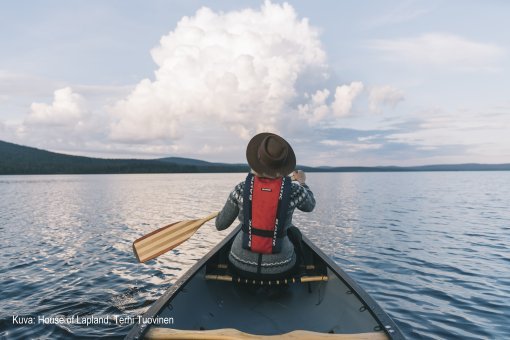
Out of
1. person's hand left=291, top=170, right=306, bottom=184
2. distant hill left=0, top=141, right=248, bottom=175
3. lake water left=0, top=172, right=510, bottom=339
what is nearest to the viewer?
person's hand left=291, top=170, right=306, bottom=184

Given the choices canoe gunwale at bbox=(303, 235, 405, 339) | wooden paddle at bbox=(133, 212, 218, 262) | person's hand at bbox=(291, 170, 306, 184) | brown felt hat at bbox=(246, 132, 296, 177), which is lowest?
canoe gunwale at bbox=(303, 235, 405, 339)

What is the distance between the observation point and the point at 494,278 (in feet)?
33.7

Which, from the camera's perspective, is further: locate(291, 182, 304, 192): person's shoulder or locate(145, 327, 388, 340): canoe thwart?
locate(291, 182, 304, 192): person's shoulder

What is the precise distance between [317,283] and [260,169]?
2.48 metres

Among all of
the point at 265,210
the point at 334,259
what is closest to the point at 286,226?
the point at 265,210

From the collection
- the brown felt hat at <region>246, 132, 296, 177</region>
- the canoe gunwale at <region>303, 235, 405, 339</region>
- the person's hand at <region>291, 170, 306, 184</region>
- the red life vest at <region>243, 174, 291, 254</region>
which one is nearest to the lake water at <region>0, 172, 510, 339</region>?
the canoe gunwale at <region>303, 235, 405, 339</region>

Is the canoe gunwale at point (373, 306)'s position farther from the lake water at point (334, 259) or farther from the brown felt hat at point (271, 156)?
the lake water at point (334, 259)

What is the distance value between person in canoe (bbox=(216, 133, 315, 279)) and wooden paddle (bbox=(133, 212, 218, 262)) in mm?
1866

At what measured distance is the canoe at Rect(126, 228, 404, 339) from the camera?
170 inches

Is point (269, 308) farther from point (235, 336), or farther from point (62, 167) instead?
point (62, 167)

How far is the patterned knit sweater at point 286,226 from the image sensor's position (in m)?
4.80

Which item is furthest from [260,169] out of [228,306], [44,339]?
[44,339]

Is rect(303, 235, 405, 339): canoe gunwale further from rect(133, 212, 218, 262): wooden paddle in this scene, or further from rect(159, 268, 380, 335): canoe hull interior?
rect(133, 212, 218, 262): wooden paddle

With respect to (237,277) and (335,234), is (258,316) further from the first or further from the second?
(335,234)
